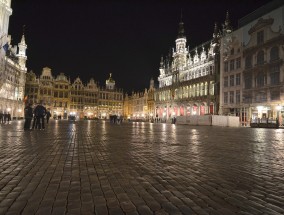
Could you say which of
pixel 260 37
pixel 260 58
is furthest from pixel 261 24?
pixel 260 58

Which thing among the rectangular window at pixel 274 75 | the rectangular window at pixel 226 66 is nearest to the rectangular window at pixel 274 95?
the rectangular window at pixel 274 75

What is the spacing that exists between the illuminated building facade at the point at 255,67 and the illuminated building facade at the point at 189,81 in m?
6.81

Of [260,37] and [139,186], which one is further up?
[260,37]

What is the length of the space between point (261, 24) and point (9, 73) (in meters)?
61.9

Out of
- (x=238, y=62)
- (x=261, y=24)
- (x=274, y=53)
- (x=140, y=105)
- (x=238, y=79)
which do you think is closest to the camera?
(x=274, y=53)

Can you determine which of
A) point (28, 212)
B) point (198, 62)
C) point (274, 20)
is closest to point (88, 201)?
point (28, 212)

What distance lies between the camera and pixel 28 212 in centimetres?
324

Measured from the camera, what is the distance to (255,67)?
46.4 meters

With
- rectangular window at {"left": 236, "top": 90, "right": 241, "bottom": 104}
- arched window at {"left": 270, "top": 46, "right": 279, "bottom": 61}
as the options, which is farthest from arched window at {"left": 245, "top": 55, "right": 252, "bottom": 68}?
rectangular window at {"left": 236, "top": 90, "right": 241, "bottom": 104}

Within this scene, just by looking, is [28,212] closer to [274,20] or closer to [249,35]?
[274,20]

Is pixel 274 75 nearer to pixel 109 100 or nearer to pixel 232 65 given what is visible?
pixel 232 65

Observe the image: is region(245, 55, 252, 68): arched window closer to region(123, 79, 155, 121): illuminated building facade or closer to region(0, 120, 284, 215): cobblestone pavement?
region(0, 120, 284, 215): cobblestone pavement

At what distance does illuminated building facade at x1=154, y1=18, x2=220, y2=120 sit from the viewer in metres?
62.7

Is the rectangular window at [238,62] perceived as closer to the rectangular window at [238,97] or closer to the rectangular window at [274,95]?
the rectangular window at [238,97]
